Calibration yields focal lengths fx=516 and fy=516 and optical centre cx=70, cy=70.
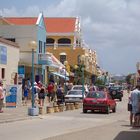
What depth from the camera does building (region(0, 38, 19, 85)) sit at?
39.1 metres

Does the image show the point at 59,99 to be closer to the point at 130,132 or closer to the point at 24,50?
the point at 24,50

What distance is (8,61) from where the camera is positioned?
4091cm

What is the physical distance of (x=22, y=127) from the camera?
70.7 ft

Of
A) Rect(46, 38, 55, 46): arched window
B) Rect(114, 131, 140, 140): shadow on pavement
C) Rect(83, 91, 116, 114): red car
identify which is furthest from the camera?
Rect(46, 38, 55, 46): arched window

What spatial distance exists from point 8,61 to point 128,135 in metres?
23.2

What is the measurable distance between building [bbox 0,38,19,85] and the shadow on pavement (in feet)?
65.9

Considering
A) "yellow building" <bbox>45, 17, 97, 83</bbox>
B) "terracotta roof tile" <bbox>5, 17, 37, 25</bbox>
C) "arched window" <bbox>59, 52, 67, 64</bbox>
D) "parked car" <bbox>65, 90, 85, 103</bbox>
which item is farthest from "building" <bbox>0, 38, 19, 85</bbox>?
"arched window" <bbox>59, 52, 67, 64</bbox>

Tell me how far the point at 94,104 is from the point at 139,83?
10.0 meters

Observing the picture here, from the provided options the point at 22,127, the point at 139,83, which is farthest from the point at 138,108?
the point at 22,127

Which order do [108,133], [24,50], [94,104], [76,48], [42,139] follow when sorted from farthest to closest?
[76,48], [24,50], [94,104], [108,133], [42,139]

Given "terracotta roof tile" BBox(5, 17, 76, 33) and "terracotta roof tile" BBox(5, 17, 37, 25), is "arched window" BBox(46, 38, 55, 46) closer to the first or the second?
"terracotta roof tile" BBox(5, 17, 76, 33)

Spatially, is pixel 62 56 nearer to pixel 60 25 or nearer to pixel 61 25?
pixel 61 25

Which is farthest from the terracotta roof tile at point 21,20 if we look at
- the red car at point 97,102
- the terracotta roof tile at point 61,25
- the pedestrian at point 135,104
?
the pedestrian at point 135,104

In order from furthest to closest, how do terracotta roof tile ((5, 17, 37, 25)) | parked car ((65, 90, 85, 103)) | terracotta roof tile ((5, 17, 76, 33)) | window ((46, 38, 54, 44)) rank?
terracotta roof tile ((5, 17, 76, 33)), window ((46, 38, 54, 44)), terracotta roof tile ((5, 17, 37, 25)), parked car ((65, 90, 85, 103))
